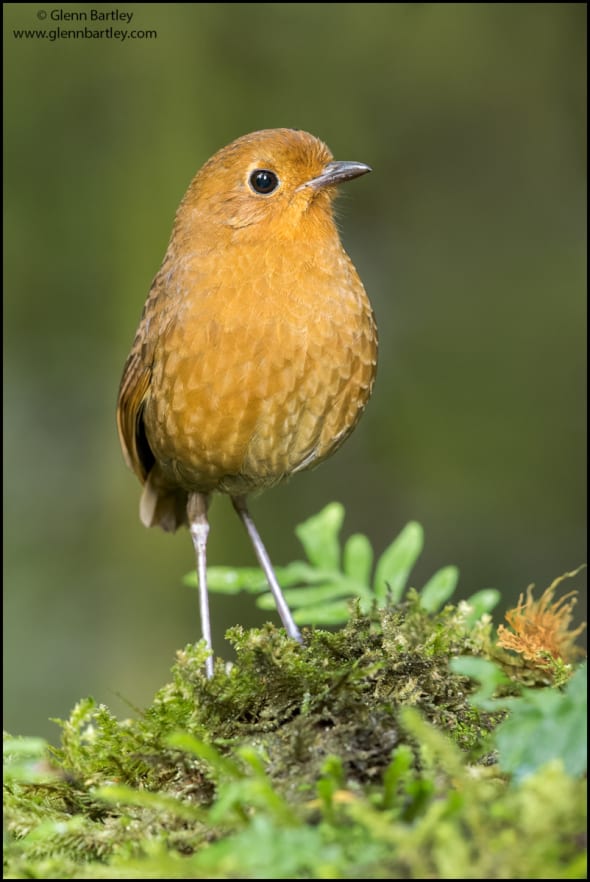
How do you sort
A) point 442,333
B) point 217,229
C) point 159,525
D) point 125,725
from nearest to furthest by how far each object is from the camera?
point 125,725, point 217,229, point 159,525, point 442,333

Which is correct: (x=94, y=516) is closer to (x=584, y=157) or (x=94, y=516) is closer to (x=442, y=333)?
(x=442, y=333)

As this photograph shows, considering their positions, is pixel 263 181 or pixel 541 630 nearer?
pixel 541 630

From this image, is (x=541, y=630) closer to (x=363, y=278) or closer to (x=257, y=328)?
(x=257, y=328)

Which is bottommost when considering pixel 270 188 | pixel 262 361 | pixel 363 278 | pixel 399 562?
pixel 399 562

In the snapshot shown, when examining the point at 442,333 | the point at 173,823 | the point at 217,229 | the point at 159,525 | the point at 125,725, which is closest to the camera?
the point at 173,823

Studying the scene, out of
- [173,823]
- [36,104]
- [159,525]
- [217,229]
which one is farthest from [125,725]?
[36,104]

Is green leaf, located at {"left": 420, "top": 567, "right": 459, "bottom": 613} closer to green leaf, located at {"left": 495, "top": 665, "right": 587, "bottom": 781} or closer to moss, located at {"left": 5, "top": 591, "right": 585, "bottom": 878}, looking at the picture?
moss, located at {"left": 5, "top": 591, "right": 585, "bottom": 878}

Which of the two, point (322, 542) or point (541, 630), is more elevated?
point (322, 542)

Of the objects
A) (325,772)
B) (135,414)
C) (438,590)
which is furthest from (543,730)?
(135,414)
